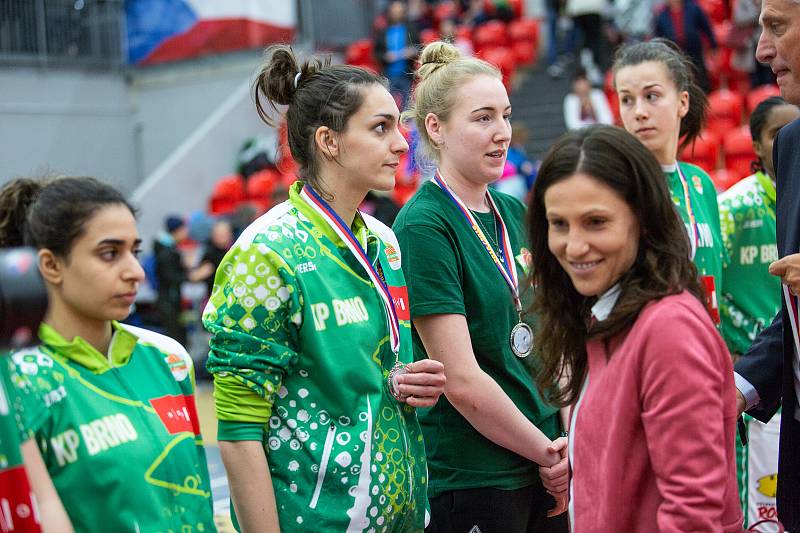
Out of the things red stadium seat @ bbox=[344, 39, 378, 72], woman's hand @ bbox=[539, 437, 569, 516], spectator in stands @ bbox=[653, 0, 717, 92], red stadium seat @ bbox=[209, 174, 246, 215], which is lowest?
woman's hand @ bbox=[539, 437, 569, 516]

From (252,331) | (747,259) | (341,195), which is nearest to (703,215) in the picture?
(747,259)

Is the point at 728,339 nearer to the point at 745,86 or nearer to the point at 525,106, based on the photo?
the point at 745,86

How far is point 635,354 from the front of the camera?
1898mm

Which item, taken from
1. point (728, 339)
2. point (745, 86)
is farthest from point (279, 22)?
point (728, 339)

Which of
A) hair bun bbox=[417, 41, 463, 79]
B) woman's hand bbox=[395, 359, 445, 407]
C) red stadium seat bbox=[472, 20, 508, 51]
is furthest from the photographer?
red stadium seat bbox=[472, 20, 508, 51]

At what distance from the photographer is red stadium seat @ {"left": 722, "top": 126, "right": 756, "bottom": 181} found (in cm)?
980

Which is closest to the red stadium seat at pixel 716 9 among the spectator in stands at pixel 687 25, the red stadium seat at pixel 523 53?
the spectator in stands at pixel 687 25

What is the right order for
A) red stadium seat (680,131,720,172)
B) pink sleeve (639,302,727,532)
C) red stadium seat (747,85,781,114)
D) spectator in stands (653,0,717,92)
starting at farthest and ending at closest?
spectator in stands (653,0,717,92)
red stadium seat (680,131,720,172)
red stadium seat (747,85,781,114)
pink sleeve (639,302,727,532)

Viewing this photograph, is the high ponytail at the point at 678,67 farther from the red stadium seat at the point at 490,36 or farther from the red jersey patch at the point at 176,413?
the red stadium seat at the point at 490,36

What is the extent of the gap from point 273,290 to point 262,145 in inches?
535

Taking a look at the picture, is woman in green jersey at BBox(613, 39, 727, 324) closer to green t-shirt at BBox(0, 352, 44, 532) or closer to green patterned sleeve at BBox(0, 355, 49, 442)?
green patterned sleeve at BBox(0, 355, 49, 442)

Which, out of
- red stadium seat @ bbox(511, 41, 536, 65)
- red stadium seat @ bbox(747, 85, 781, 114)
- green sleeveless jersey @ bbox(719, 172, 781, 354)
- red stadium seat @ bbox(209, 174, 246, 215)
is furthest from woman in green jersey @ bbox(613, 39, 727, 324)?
red stadium seat @ bbox(511, 41, 536, 65)

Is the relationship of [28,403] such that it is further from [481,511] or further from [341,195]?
[481,511]

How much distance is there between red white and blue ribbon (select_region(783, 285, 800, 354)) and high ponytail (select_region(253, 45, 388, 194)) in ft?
4.05
